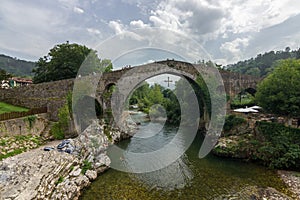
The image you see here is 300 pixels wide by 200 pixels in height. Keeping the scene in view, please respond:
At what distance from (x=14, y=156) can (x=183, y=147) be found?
33.4 ft

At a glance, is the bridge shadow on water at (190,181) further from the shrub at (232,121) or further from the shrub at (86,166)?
the shrub at (232,121)

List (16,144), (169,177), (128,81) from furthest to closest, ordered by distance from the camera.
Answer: (128,81)
(16,144)
(169,177)

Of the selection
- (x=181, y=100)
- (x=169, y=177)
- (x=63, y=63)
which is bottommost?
(x=169, y=177)

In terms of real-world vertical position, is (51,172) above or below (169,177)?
above

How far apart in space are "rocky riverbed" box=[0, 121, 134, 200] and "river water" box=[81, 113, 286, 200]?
600 millimetres

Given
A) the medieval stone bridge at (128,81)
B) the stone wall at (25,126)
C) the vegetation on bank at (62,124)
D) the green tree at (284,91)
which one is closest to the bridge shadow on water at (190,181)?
the green tree at (284,91)

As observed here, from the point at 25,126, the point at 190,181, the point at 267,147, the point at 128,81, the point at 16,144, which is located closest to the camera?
the point at 190,181

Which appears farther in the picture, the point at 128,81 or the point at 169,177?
the point at 128,81

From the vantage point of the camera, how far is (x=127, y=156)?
11953 mm

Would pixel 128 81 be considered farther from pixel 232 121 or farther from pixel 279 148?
pixel 279 148

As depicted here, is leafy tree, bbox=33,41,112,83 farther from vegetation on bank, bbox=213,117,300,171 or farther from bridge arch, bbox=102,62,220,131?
vegetation on bank, bbox=213,117,300,171

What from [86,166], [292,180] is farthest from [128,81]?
[292,180]

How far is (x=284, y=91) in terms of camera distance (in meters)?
11.3

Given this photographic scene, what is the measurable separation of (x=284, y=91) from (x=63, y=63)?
22.8 meters
